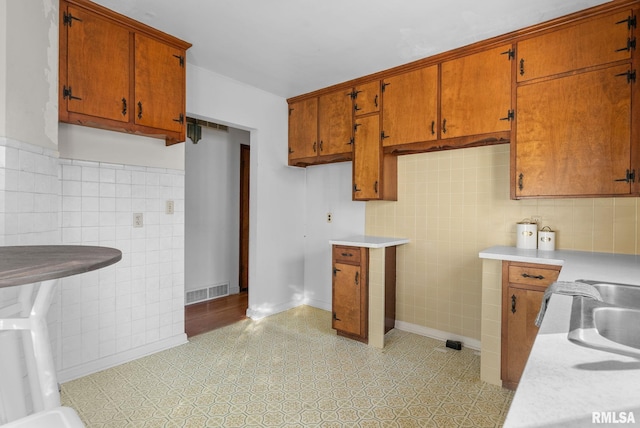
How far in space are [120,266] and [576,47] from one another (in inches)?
139

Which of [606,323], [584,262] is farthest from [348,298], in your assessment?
[606,323]

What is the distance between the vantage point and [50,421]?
76cm

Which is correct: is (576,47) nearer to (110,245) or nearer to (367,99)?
(367,99)

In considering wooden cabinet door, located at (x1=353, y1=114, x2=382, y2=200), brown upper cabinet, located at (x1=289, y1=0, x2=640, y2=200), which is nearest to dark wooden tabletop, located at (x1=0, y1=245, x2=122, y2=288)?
wooden cabinet door, located at (x1=353, y1=114, x2=382, y2=200)

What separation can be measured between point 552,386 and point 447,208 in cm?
262

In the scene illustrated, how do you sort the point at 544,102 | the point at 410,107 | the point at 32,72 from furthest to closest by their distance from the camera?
1. the point at 410,107
2. the point at 544,102
3. the point at 32,72

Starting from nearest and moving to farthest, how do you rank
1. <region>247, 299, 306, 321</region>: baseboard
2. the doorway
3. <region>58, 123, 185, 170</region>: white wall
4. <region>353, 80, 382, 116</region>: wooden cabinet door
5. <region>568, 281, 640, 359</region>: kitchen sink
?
<region>568, 281, 640, 359</region>: kitchen sink → <region>58, 123, 185, 170</region>: white wall → <region>353, 80, 382, 116</region>: wooden cabinet door → <region>247, 299, 306, 321</region>: baseboard → the doorway

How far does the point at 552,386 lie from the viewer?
52cm

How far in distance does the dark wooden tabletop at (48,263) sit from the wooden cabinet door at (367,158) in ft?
7.78

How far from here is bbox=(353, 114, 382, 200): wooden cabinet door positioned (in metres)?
3.06

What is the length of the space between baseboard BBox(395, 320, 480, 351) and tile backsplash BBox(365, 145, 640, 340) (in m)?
0.03

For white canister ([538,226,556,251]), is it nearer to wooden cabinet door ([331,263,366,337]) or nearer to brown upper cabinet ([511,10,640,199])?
brown upper cabinet ([511,10,640,199])

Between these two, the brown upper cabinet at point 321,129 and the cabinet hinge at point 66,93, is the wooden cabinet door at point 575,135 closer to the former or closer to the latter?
the brown upper cabinet at point 321,129

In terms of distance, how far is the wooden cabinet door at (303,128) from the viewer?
11.7 ft
